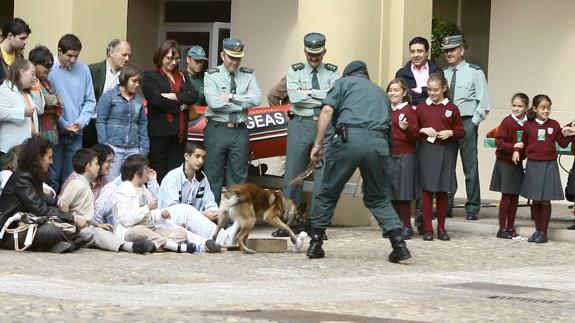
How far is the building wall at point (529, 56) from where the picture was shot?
21.5 meters

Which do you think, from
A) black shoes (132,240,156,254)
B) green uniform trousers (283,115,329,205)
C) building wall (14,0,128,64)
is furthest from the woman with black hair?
building wall (14,0,128,64)

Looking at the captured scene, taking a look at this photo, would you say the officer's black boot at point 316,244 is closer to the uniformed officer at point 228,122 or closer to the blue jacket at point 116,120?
the uniformed officer at point 228,122

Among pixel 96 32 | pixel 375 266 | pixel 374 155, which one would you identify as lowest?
pixel 375 266

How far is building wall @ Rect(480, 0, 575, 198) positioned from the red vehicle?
6323mm

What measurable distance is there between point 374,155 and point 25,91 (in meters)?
3.53

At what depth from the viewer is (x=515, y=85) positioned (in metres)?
22.1

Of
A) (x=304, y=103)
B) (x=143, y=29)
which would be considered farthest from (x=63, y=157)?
(x=143, y=29)

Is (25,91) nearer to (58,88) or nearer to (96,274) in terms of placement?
(58,88)

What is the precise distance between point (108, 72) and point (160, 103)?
2.44 ft

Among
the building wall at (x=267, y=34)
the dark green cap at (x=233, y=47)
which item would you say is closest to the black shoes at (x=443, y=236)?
the dark green cap at (x=233, y=47)

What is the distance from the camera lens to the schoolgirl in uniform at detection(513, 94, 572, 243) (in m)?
15.4

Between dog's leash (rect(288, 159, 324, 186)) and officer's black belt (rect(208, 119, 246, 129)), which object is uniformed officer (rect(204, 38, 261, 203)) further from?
dog's leash (rect(288, 159, 324, 186))

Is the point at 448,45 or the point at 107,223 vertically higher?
the point at 448,45

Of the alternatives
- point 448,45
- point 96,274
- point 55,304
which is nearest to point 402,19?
point 448,45
